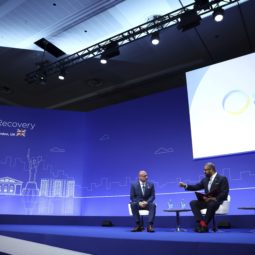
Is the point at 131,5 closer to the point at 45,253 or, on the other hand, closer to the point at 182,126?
the point at 182,126

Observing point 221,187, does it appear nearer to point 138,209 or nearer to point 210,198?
point 210,198

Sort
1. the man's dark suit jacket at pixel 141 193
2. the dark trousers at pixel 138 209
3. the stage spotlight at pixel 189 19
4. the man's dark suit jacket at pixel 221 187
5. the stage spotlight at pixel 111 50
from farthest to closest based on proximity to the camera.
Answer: the stage spotlight at pixel 111 50, the stage spotlight at pixel 189 19, the man's dark suit jacket at pixel 141 193, the dark trousers at pixel 138 209, the man's dark suit jacket at pixel 221 187

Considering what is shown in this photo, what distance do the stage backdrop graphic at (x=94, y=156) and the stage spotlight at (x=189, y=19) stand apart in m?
1.59

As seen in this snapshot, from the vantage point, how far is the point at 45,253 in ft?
7.85

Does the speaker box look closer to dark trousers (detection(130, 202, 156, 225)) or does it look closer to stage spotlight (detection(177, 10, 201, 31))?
dark trousers (detection(130, 202, 156, 225))

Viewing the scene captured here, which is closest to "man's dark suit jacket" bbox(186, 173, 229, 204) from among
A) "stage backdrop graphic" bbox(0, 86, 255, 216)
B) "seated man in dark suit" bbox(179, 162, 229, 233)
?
"seated man in dark suit" bbox(179, 162, 229, 233)

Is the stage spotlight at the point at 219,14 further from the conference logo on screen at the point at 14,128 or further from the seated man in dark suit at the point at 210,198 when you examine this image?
the conference logo on screen at the point at 14,128

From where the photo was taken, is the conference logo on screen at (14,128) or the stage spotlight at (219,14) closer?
the stage spotlight at (219,14)

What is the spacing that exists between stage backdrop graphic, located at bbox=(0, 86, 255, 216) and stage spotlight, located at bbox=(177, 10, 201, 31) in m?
1.59

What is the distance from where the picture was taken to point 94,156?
275 inches

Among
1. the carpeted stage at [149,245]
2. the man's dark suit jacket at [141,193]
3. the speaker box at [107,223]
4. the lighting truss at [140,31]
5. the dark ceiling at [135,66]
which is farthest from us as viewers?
the dark ceiling at [135,66]

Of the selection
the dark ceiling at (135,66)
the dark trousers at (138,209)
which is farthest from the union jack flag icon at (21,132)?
the dark trousers at (138,209)

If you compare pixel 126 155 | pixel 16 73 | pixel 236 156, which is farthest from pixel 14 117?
pixel 236 156

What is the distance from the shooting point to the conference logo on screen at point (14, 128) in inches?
266
